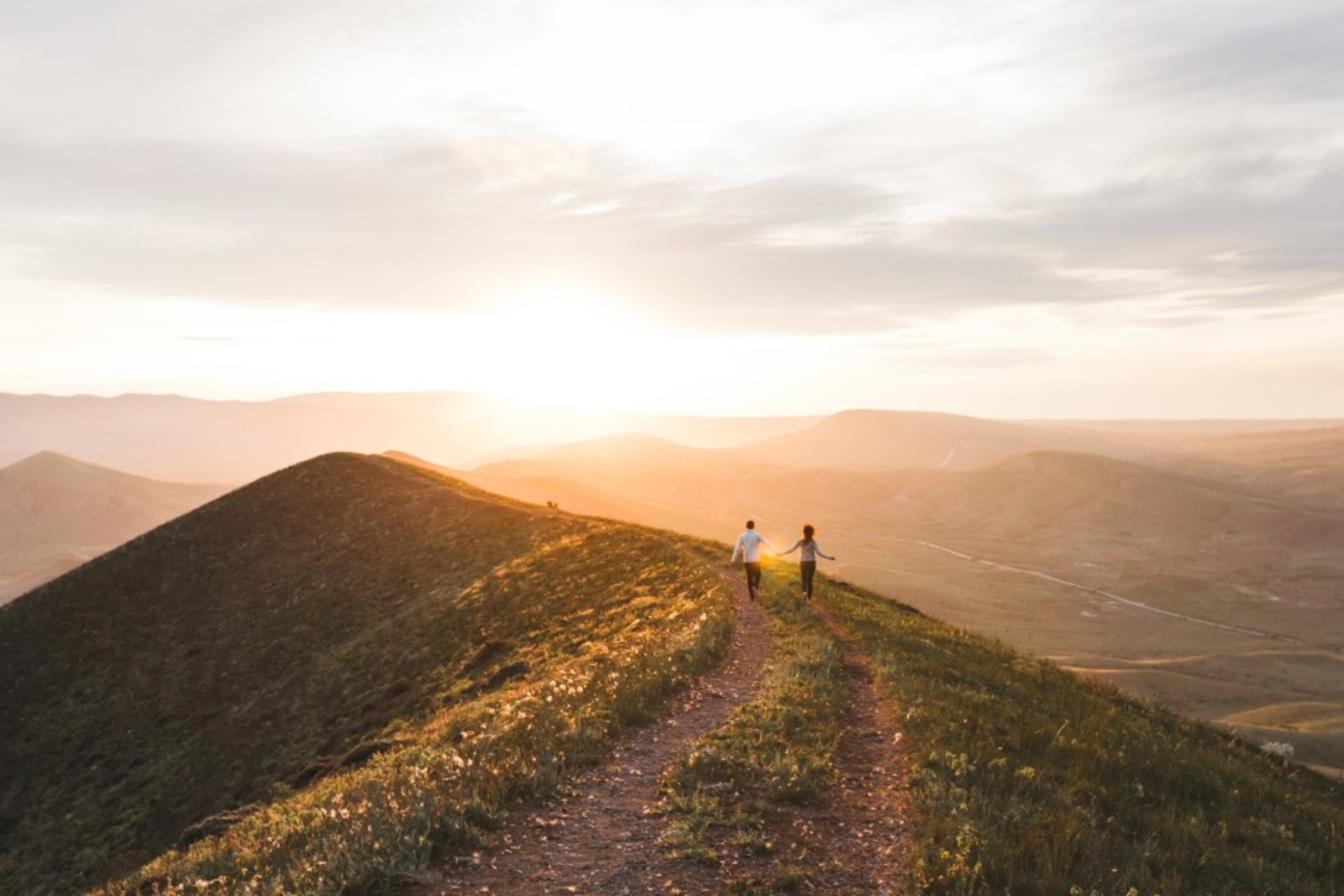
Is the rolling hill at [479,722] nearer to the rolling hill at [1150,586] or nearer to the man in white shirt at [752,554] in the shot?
the man in white shirt at [752,554]

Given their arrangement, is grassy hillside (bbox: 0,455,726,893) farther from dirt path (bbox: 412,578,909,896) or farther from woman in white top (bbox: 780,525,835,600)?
woman in white top (bbox: 780,525,835,600)

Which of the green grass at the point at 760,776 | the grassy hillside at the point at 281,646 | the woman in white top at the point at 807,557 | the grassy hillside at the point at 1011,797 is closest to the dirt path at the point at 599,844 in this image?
the green grass at the point at 760,776

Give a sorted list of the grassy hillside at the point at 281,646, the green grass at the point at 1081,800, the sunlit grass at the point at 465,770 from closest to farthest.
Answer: the green grass at the point at 1081,800, the sunlit grass at the point at 465,770, the grassy hillside at the point at 281,646

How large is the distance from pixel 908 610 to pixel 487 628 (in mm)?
17761

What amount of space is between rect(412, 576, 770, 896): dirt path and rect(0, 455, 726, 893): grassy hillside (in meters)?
1.42

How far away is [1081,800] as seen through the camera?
34.6 feet

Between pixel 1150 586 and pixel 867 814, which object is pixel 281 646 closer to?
pixel 867 814

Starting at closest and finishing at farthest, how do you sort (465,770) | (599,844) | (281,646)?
(599,844) → (465,770) → (281,646)

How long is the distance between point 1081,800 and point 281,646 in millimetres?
33847

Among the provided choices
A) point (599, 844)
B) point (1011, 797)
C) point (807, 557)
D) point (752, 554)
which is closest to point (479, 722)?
point (599, 844)

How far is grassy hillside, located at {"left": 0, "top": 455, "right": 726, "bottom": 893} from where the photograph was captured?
2284cm

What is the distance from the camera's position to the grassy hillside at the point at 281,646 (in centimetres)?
2284

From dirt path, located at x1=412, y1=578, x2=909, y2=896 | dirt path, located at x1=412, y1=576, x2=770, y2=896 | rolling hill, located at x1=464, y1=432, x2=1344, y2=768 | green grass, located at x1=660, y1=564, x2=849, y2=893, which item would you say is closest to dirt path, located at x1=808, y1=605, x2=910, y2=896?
dirt path, located at x1=412, y1=578, x2=909, y2=896

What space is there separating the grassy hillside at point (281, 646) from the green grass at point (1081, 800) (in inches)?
214
